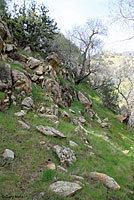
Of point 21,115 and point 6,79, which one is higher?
point 6,79

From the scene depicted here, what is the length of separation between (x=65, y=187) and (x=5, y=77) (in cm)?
553

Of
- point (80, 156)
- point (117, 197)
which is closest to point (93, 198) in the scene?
point (117, 197)

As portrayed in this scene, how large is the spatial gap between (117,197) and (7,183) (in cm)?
269

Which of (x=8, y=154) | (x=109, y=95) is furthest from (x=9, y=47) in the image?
(x=109, y=95)

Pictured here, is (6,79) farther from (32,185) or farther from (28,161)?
(32,185)

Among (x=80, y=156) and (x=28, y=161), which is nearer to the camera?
(x=28, y=161)

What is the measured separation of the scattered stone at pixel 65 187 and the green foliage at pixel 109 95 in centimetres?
1772

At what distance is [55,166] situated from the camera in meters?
3.62

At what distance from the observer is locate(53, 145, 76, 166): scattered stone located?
398 centimetres

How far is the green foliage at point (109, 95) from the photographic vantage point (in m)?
19.7

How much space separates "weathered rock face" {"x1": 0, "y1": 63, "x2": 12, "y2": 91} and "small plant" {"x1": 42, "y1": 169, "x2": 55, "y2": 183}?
4386mm

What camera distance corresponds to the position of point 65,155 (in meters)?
4.21

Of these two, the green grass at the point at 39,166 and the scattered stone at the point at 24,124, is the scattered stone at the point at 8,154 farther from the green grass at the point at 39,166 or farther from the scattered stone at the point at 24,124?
the scattered stone at the point at 24,124

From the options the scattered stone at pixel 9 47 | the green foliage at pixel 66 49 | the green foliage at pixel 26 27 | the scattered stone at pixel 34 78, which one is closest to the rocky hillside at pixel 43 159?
the scattered stone at pixel 9 47
